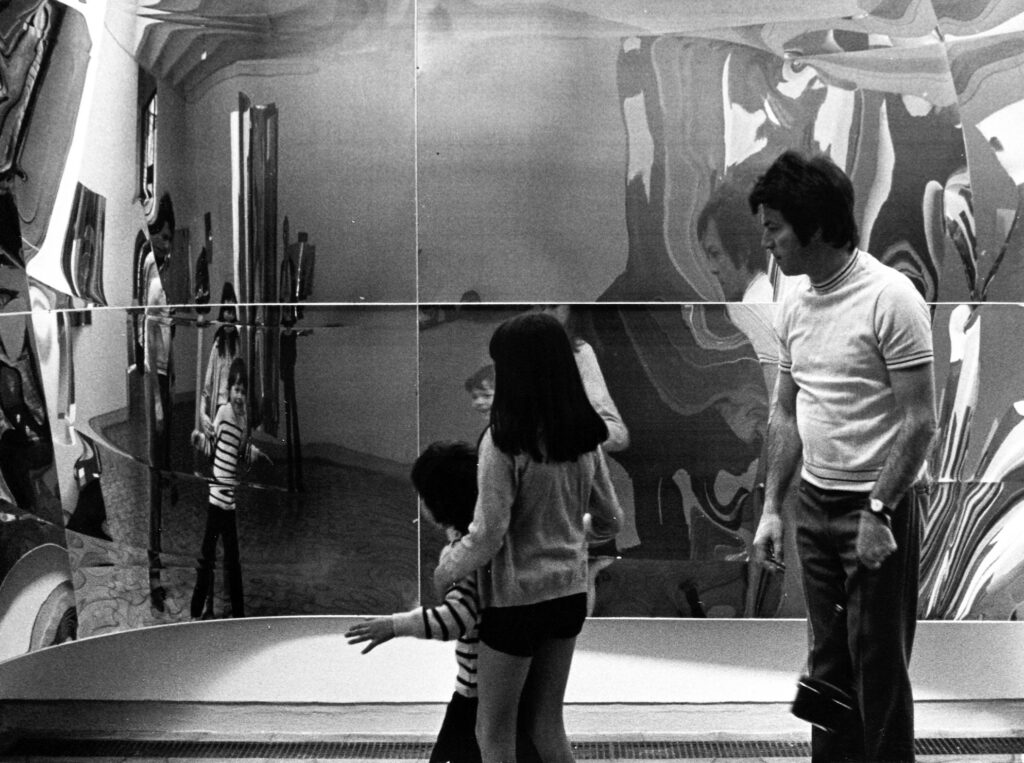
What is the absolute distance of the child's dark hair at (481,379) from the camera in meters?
4.31

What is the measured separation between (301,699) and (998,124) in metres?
3.16

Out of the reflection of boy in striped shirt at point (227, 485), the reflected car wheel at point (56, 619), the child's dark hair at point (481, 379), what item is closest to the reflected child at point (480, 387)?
the child's dark hair at point (481, 379)

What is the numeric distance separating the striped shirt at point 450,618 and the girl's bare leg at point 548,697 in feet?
0.51

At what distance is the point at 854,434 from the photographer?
9.87ft

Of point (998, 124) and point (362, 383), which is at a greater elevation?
point (998, 124)

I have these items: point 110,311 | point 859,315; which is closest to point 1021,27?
point 859,315

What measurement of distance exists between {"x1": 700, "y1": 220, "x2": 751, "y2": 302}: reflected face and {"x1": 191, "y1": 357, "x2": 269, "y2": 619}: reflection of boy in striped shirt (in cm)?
166

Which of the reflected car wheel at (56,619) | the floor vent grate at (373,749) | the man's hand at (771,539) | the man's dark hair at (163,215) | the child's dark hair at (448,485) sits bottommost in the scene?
the floor vent grate at (373,749)

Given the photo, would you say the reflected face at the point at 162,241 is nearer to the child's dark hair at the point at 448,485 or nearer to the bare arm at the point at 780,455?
the child's dark hair at the point at 448,485

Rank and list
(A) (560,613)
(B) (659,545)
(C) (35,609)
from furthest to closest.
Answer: (B) (659,545)
(C) (35,609)
(A) (560,613)

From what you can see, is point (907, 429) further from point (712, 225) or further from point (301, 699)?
point (301, 699)

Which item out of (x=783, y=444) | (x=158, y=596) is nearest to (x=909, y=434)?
(x=783, y=444)

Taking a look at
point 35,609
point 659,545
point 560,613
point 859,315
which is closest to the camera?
point 560,613

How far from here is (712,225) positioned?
13.9 ft
